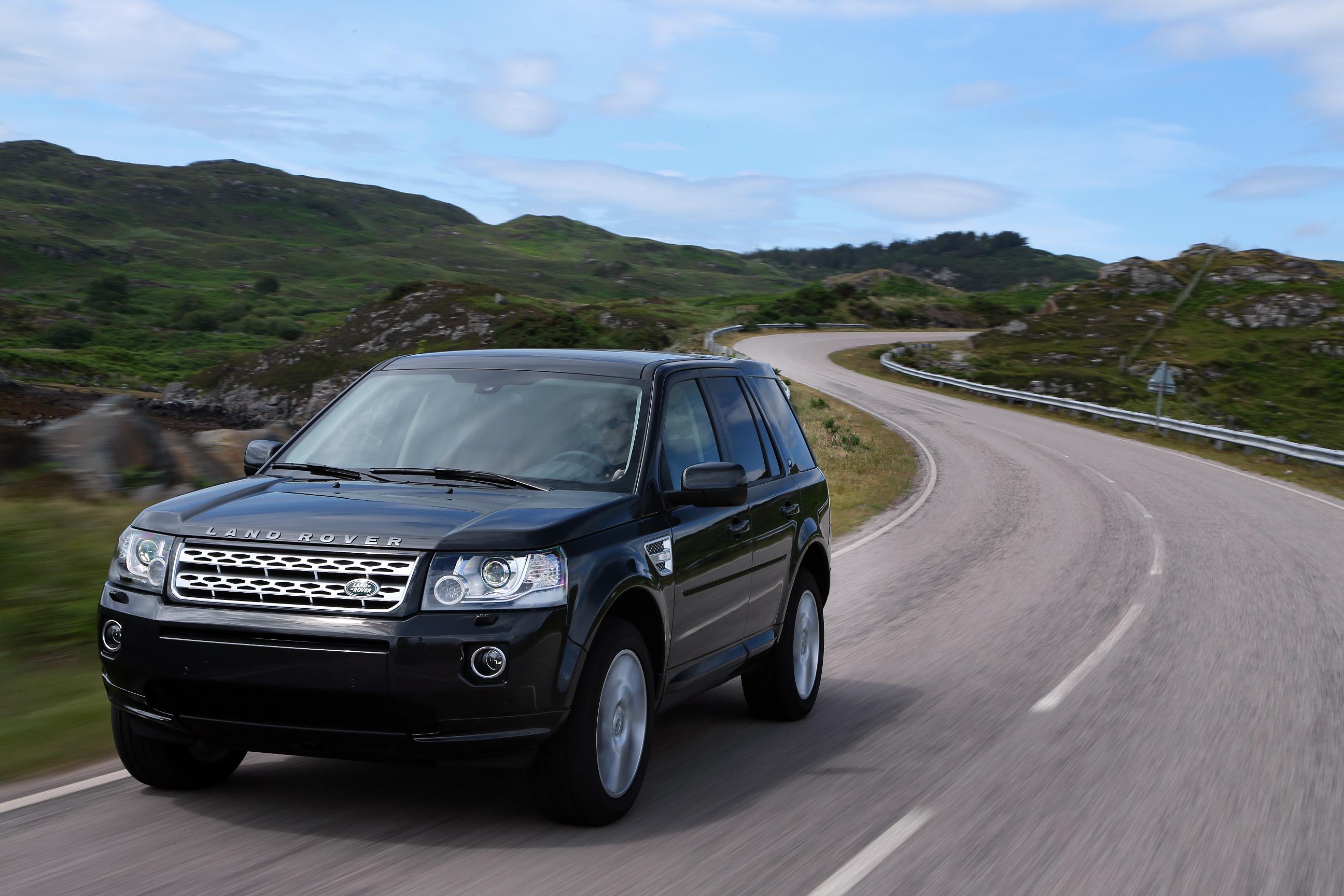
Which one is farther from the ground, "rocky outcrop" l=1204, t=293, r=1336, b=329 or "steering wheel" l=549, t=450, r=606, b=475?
"steering wheel" l=549, t=450, r=606, b=475

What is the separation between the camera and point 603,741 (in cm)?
503

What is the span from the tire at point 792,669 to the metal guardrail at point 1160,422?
27.3 meters

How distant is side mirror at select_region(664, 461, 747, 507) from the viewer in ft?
18.4

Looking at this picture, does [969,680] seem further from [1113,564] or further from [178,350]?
[178,350]

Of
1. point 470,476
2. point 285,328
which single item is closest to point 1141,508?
point 470,476

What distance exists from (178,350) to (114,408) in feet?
A: 297

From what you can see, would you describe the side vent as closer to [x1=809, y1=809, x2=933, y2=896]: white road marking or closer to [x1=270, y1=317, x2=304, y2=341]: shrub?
[x1=809, y1=809, x2=933, y2=896]: white road marking

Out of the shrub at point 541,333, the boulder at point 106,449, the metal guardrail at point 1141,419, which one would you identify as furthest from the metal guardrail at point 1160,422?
the boulder at point 106,449

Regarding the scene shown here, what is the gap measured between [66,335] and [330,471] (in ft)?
298

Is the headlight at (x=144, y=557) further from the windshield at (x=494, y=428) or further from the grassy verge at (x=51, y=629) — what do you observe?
the grassy verge at (x=51, y=629)

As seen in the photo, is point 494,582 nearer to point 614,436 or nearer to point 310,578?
point 310,578

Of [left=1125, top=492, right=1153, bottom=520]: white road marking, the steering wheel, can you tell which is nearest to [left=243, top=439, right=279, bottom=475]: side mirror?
the steering wheel

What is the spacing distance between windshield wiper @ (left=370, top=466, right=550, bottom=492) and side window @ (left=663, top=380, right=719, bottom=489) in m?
0.72

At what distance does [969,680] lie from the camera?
28.1 ft
